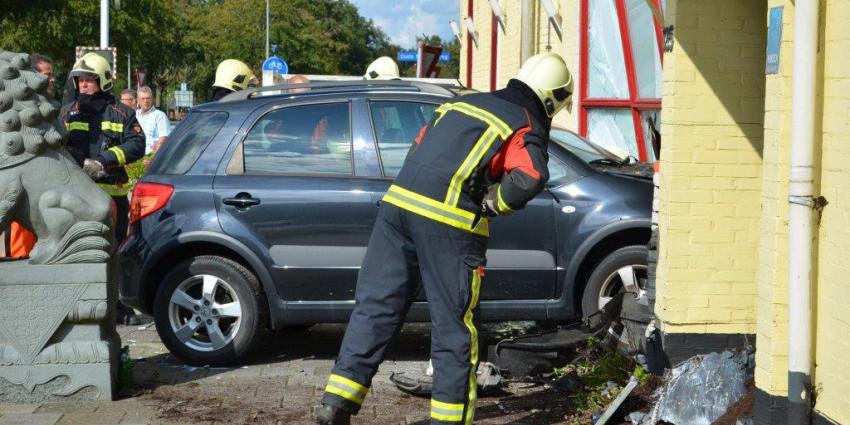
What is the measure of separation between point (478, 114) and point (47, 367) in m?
2.82

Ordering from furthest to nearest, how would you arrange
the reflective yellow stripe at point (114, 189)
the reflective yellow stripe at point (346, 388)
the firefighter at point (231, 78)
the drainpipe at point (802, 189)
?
the firefighter at point (231, 78), the reflective yellow stripe at point (114, 189), the reflective yellow stripe at point (346, 388), the drainpipe at point (802, 189)

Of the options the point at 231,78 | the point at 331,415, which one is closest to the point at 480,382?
the point at 331,415

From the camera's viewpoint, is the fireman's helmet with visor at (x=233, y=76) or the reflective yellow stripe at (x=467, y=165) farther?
the fireman's helmet with visor at (x=233, y=76)

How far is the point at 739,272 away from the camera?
6684 millimetres

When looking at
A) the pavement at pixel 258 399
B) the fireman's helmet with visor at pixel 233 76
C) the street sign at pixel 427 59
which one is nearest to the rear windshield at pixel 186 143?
the pavement at pixel 258 399

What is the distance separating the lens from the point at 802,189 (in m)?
4.87

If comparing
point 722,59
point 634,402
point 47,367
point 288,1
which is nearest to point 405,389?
point 634,402

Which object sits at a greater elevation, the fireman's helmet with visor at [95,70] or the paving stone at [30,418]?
the fireman's helmet with visor at [95,70]

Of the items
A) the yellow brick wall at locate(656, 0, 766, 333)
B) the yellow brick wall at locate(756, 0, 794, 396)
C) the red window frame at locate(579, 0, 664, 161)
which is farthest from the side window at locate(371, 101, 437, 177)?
the red window frame at locate(579, 0, 664, 161)

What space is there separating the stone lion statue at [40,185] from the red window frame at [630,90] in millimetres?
6604

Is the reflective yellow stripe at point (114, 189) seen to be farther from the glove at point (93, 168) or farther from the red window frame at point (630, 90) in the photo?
the red window frame at point (630, 90)

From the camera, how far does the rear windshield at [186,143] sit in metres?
7.84

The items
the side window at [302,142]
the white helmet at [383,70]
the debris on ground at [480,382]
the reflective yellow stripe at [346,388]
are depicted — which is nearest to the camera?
the reflective yellow stripe at [346,388]

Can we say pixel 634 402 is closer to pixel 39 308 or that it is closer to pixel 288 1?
pixel 39 308
